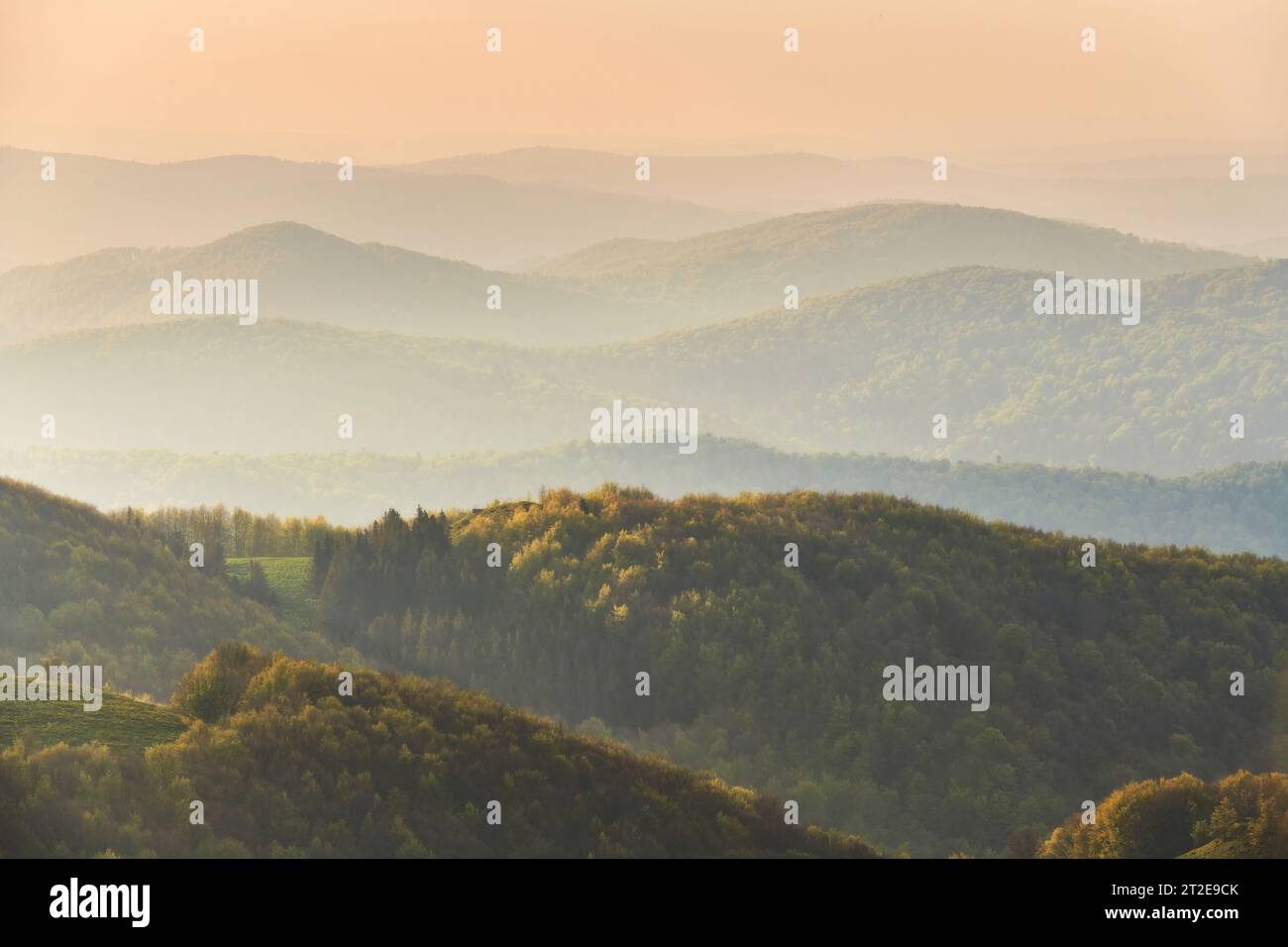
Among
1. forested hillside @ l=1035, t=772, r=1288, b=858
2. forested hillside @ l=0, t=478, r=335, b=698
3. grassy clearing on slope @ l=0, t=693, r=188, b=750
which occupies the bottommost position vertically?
forested hillside @ l=1035, t=772, r=1288, b=858

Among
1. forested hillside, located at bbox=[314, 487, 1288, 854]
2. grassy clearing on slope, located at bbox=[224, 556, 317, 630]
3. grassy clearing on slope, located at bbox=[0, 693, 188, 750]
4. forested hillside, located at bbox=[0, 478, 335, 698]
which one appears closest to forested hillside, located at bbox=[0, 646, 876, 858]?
grassy clearing on slope, located at bbox=[0, 693, 188, 750]

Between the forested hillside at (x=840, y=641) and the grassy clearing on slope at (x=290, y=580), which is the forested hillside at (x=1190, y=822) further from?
the grassy clearing on slope at (x=290, y=580)

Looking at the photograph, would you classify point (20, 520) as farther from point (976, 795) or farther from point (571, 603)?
point (976, 795)

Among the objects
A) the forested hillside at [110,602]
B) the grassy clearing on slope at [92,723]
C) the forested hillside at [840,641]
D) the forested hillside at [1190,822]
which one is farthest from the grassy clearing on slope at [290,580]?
the forested hillside at [1190,822]

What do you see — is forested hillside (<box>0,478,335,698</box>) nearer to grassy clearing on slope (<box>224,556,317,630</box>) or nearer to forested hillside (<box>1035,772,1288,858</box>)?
grassy clearing on slope (<box>224,556,317,630</box>)

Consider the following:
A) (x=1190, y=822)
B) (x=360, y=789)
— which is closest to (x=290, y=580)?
(x=360, y=789)

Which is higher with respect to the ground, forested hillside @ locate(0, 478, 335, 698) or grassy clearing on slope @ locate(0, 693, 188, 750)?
forested hillside @ locate(0, 478, 335, 698)
